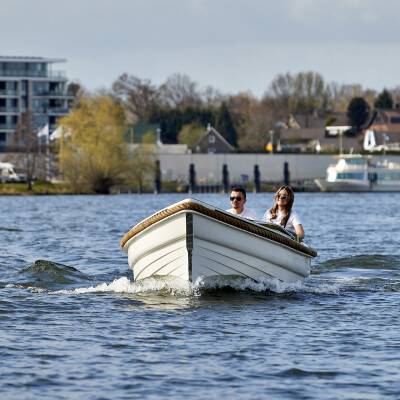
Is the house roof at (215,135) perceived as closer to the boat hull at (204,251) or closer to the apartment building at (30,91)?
the apartment building at (30,91)

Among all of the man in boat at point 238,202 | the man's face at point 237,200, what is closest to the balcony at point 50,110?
the man in boat at point 238,202

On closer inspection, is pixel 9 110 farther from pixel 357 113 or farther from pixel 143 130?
pixel 357 113

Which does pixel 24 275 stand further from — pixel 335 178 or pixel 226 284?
pixel 335 178

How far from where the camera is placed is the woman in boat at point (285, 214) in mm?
22750

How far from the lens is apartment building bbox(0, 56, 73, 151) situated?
165375 mm

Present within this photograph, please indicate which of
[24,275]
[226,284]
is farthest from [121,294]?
[24,275]

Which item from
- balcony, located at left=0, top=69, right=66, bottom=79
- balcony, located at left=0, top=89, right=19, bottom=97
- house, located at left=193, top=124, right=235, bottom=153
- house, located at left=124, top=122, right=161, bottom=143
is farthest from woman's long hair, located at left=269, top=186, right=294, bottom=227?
balcony, located at left=0, top=69, right=66, bottom=79

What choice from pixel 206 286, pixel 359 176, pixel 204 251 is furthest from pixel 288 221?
pixel 359 176

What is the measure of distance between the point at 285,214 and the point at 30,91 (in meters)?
146

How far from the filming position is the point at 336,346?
59.0 ft

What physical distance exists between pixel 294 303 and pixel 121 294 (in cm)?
312

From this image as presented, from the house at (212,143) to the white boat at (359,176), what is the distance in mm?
26773

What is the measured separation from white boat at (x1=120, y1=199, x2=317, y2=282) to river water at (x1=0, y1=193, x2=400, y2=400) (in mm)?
378

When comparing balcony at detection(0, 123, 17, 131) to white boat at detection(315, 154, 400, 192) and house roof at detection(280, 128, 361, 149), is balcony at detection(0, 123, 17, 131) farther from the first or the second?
white boat at detection(315, 154, 400, 192)
